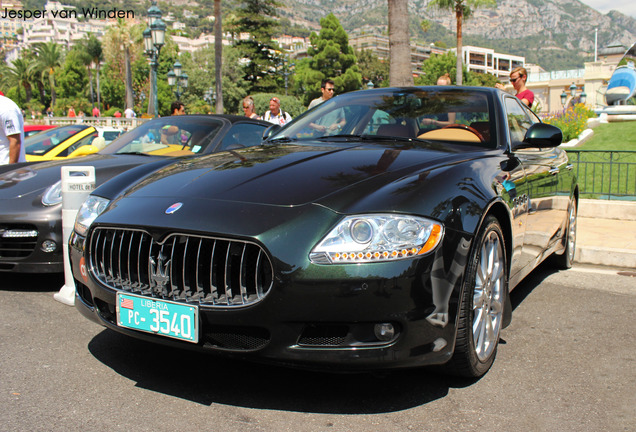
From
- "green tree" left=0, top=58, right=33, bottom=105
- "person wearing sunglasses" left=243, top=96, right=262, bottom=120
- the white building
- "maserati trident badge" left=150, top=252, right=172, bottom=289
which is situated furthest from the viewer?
the white building

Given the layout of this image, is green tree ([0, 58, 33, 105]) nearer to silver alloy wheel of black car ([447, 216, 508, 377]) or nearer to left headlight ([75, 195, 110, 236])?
left headlight ([75, 195, 110, 236])

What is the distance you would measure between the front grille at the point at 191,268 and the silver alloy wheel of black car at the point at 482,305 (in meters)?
0.91

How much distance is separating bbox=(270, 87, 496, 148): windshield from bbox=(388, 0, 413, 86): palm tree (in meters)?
8.15

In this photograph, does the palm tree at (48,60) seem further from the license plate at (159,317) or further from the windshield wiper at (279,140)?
the license plate at (159,317)

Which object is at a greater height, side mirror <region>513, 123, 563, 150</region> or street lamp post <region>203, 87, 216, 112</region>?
street lamp post <region>203, 87, 216, 112</region>

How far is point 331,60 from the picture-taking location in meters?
76.1

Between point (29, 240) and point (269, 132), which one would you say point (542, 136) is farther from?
point (29, 240)

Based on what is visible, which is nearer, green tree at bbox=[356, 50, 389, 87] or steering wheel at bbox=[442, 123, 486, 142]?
steering wheel at bbox=[442, 123, 486, 142]

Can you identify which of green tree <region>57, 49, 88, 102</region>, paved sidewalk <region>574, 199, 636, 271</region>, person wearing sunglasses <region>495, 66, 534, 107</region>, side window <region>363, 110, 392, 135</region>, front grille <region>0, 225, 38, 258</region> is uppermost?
green tree <region>57, 49, 88, 102</region>

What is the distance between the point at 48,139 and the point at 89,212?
6060 mm

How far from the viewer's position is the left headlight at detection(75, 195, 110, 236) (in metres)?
3.43

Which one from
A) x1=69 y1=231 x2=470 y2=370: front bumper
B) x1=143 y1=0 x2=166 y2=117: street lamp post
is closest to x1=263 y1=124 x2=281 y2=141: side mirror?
x1=69 y1=231 x2=470 y2=370: front bumper

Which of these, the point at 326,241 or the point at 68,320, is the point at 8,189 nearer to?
the point at 68,320

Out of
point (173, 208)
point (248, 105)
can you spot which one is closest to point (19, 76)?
point (248, 105)
